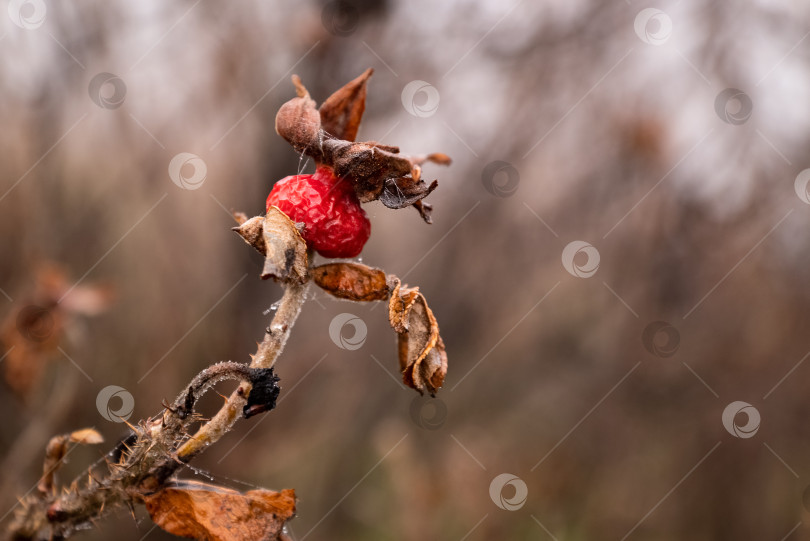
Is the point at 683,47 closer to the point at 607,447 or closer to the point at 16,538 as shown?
the point at 607,447

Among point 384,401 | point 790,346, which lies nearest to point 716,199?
point 790,346

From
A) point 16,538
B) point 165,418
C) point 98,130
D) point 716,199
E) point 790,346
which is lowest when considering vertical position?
point 16,538

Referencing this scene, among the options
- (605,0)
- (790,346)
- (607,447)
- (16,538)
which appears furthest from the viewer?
(607,447)

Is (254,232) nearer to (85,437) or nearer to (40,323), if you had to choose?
(85,437)

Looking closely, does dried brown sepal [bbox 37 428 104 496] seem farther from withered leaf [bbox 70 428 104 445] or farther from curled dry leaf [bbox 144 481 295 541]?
curled dry leaf [bbox 144 481 295 541]

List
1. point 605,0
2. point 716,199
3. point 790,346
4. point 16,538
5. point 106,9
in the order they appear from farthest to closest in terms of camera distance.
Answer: point 790,346 < point 716,199 < point 605,0 < point 106,9 < point 16,538

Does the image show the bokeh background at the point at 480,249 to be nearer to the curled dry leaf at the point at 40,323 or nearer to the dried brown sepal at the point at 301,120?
the curled dry leaf at the point at 40,323

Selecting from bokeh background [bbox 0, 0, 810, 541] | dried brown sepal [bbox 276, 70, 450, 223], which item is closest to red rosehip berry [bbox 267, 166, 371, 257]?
dried brown sepal [bbox 276, 70, 450, 223]

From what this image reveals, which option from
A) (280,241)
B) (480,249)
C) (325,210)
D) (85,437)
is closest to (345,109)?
(325,210)
